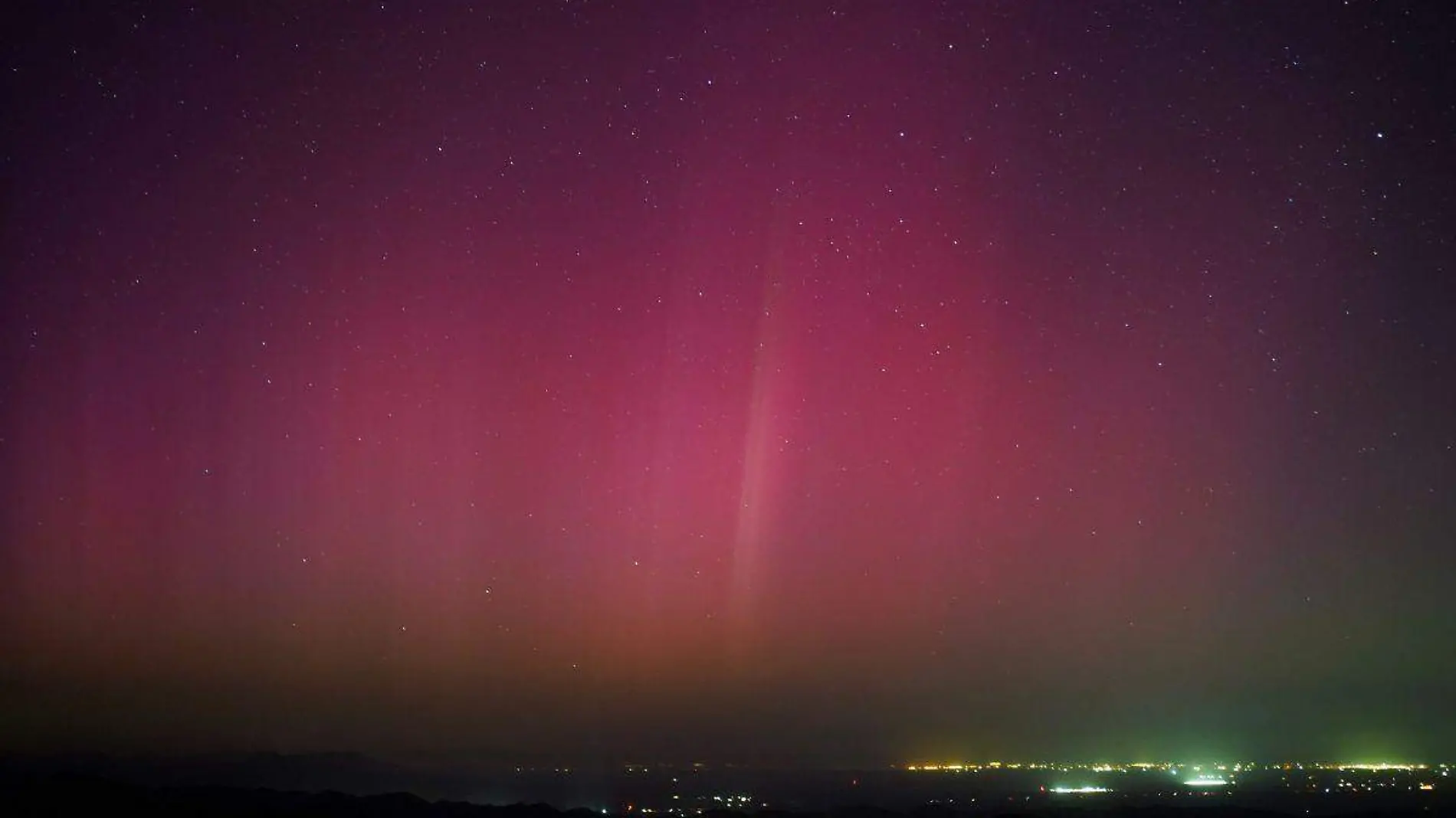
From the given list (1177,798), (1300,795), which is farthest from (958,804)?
(1300,795)

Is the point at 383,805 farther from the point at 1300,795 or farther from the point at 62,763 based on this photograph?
the point at 1300,795

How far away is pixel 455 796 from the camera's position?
107438mm

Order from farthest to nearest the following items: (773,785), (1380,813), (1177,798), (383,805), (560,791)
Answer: (773,785) → (560,791) → (1177,798) → (1380,813) → (383,805)

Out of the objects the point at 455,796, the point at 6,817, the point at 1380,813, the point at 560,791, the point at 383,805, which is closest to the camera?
the point at 6,817

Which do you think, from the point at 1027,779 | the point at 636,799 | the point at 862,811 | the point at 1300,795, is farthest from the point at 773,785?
the point at 862,811

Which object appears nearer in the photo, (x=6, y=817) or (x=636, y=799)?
(x=6, y=817)

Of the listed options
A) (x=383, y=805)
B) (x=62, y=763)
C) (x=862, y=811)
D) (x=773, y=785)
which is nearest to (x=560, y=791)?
(x=773, y=785)

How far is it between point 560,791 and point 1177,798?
70.3 metres

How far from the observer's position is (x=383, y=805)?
99.4 feet

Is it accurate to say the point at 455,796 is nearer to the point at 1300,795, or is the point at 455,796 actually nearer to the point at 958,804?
the point at 958,804

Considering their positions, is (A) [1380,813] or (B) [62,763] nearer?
(A) [1380,813]

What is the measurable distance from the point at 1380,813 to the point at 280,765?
127827 mm

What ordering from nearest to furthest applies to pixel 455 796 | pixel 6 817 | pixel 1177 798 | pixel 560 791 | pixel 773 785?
1. pixel 6 817
2. pixel 1177 798
3. pixel 455 796
4. pixel 560 791
5. pixel 773 785

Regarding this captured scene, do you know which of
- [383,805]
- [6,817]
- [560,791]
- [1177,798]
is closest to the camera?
[6,817]
